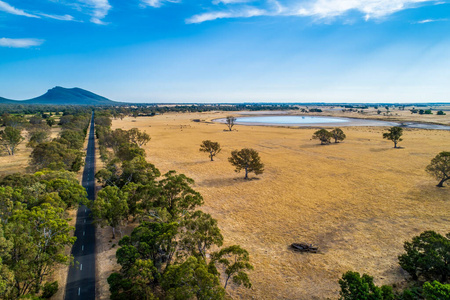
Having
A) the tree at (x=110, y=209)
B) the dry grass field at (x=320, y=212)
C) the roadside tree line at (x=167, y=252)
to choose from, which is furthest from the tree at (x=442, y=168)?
the tree at (x=110, y=209)

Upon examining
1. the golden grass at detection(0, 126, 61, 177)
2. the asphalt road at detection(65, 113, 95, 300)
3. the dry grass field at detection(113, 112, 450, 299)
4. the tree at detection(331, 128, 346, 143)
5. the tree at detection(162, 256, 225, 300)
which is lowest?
the asphalt road at detection(65, 113, 95, 300)

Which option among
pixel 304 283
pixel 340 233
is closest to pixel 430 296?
pixel 304 283

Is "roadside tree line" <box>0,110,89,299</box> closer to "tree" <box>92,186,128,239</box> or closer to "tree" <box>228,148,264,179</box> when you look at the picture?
"tree" <box>92,186,128,239</box>

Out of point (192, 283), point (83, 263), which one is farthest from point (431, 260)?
point (83, 263)

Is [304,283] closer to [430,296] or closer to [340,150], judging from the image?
[430,296]

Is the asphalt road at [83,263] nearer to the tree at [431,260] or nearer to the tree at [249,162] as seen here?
the tree at [431,260]

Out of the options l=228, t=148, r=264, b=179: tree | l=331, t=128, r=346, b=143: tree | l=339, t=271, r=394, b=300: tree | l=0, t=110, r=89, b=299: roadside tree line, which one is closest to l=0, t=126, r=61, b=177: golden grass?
l=0, t=110, r=89, b=299: roadside tree line
